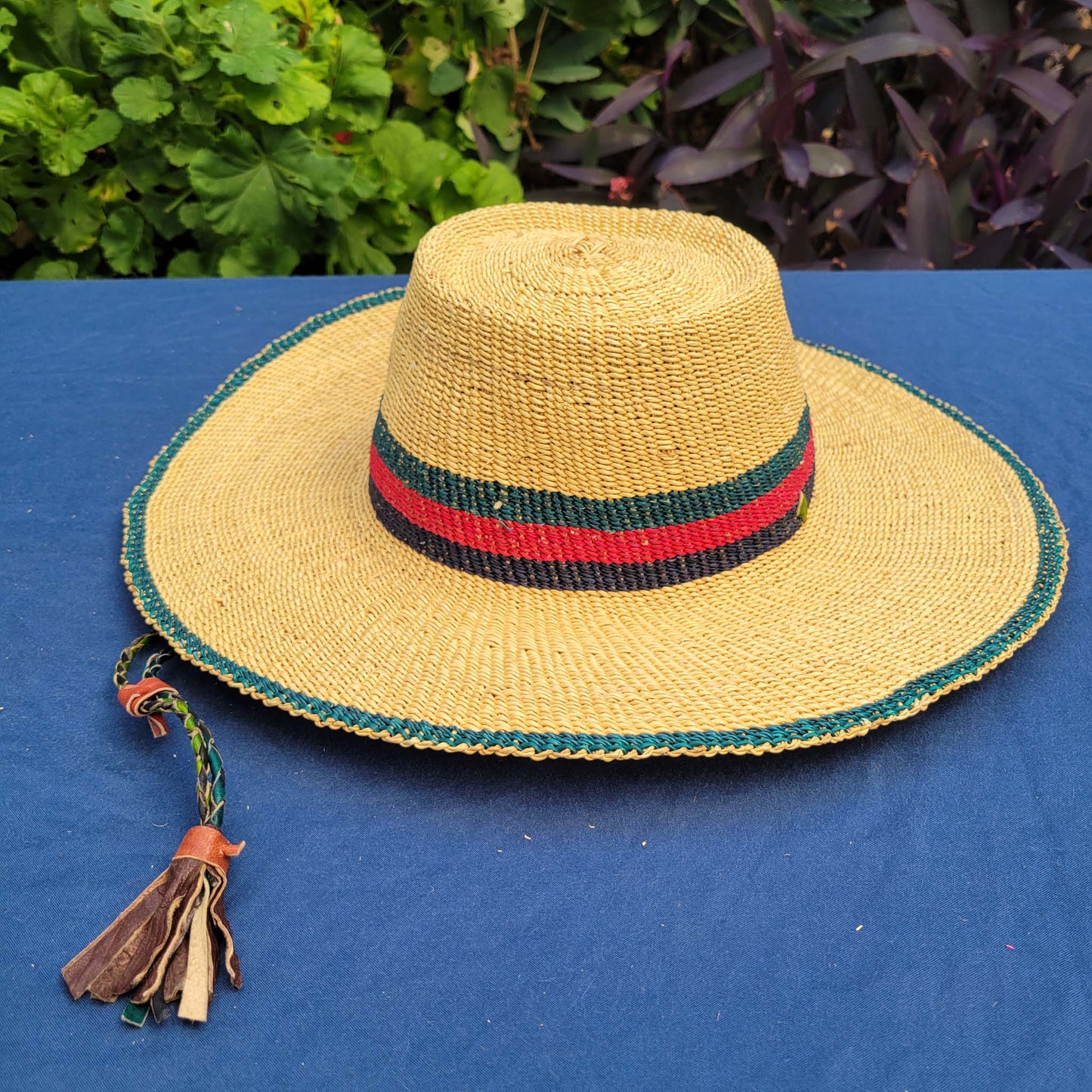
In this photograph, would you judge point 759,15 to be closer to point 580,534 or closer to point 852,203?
point 852,203

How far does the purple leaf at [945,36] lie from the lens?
209 cm

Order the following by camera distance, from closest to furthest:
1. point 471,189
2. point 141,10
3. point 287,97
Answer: point 141,10, point 287,97, point 471,189

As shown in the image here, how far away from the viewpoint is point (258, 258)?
1.80 meters

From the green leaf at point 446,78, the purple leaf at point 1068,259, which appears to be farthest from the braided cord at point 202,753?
the purple leaf at point 1068,259

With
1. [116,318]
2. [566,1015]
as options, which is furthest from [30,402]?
[566,1015]

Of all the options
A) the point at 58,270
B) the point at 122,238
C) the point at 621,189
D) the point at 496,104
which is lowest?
the point at 58,270

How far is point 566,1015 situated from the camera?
0.71 m

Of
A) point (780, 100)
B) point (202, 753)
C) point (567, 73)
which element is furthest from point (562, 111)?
point (202, 753)

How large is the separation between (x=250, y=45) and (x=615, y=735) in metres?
1.33

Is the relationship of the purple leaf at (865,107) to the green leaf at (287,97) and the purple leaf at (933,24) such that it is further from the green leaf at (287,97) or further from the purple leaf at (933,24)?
the green leaf at (287,97)

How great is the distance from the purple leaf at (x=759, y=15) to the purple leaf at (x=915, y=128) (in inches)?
9.9

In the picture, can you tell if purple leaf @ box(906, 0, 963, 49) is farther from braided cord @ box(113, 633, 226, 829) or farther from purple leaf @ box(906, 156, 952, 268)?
braided cord @ box(113, 633, 226, 829)

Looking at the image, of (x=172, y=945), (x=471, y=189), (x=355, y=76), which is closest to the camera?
(x=172, y=945)

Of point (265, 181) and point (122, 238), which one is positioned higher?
point (265, 181)
